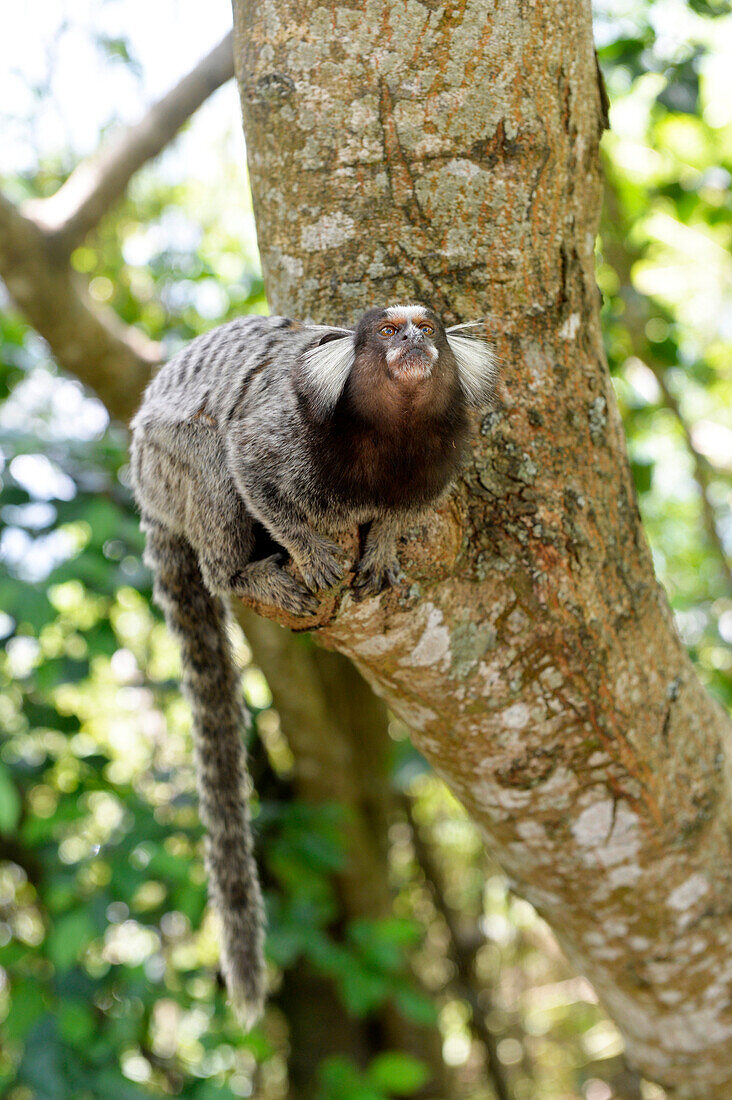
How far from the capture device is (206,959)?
4.12 m

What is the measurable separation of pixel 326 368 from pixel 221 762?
3.03ft

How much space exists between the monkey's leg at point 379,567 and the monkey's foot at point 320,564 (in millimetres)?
27

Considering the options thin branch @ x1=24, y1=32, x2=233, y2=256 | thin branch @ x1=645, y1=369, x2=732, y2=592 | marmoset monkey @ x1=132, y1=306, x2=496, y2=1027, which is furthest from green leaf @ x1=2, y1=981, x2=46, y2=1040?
thin branch @ x1=645, y1=369, x2=732, y2=592

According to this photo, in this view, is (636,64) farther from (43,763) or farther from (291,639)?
(43,763)

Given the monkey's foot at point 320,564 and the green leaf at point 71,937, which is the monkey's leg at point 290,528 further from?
the green leaf at point 71,937

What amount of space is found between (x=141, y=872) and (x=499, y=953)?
355cm

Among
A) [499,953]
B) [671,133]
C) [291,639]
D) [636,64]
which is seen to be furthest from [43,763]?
[671,133]

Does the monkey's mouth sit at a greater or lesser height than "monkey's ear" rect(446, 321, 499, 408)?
greater

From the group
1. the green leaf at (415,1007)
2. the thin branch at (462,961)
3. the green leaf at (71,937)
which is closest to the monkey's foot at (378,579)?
the green leaf at (71,937)

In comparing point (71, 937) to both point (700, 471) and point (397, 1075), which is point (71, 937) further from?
point (700, 471)

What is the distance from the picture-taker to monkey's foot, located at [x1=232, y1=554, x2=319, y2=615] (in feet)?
3.76

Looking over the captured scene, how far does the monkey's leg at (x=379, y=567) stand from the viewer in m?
1.14

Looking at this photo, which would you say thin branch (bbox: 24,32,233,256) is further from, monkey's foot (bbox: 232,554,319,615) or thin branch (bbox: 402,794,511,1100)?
thin branch (bbox: 402,794,511,1100)

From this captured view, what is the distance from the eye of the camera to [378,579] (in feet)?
3.76
